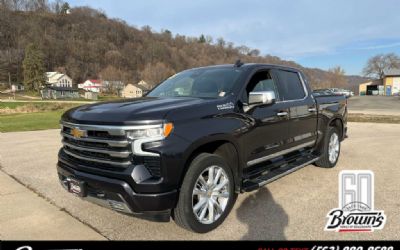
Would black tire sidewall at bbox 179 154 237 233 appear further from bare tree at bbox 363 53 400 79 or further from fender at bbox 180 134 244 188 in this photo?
bare tree at bbox 363 53 400 79

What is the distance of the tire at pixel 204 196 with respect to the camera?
348cm

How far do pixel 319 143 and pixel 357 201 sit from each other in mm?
1691

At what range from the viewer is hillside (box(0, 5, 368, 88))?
400ft

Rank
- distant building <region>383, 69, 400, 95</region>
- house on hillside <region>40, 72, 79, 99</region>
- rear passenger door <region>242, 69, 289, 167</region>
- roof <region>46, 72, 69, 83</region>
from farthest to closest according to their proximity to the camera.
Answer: roof <region>46, 72, 69, 83</region> < house on hillside <region>40, 72, 79, 99</region> < distant building <region>383, 69, 400, 95</region> < rear passenger door <region>242, 69, 289, 167</region>

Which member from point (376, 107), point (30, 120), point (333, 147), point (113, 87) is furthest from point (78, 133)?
point (113, 87)

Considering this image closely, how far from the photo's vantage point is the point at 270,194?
16.5 feet

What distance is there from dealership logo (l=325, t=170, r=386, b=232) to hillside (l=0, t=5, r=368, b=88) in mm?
109525

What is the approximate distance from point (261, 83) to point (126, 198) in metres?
2.58

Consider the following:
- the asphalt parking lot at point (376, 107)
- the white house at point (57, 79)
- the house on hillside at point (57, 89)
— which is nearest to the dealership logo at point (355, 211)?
the asphalt parking lot at point (376, 107)

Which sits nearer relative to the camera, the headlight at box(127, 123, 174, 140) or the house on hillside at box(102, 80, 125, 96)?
the headlight at box(127, 123, 174, 140)

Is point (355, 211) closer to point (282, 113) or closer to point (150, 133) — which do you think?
point (282, 113)

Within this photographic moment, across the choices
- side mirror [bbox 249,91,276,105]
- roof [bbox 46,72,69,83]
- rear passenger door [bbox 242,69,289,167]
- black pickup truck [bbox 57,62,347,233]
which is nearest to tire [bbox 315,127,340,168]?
black pickup truck [bbox 57,62,347,233]

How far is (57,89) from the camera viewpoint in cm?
9575

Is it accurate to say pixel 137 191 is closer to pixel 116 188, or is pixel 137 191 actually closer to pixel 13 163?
pixel 116 188
